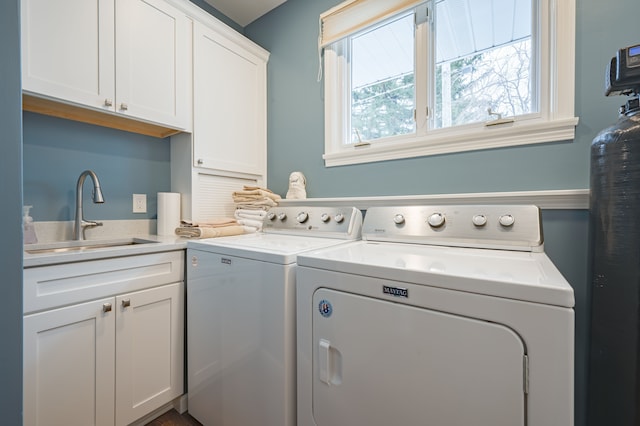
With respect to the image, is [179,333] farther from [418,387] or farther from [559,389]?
[559,389]

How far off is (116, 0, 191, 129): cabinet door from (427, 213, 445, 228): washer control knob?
5.19 ft

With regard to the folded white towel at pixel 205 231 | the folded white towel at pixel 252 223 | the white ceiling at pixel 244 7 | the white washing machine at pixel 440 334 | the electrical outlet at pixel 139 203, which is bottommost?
the white washing machine at pixel 440 334

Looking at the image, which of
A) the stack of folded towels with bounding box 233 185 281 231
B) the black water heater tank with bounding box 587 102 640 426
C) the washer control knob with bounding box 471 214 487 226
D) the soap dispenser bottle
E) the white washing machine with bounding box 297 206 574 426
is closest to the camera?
the white washing machine with bounding box 297 206 574 426

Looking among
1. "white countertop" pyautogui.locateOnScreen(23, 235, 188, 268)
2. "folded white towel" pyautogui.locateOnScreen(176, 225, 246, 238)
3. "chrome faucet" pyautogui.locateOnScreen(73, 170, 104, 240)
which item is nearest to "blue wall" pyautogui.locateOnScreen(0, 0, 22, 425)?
"white countertop" pyautogui.locateOnScreen(23, 235, 188, 268)

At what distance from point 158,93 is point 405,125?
4.97 ft

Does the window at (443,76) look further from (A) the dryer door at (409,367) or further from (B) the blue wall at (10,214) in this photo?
(B) the blue wall at (10,214)

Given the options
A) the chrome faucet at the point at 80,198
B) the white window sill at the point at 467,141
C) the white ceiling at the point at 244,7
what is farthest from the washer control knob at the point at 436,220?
the white ceiling at the point at 244,7

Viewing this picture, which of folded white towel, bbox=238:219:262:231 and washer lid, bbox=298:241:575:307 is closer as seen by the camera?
washer lid, bbox=298:241:575:307

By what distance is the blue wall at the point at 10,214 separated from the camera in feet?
2.06

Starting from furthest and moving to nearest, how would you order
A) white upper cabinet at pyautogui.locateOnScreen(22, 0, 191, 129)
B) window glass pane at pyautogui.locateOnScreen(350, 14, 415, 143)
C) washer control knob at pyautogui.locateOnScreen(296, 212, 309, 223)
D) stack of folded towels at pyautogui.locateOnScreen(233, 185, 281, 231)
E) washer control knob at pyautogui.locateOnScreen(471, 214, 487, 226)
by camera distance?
stack of folded towels at pyautogui.locateOnScreen(233, 185, 281, 231) → window glass pane at pyautogui.locateOnScreen(350, 14, 415, 143) → washer control knob at pyautogui.locateOnScreen(296, 212, 309, 223) → white upper cabinet at pyautogui.locateOnScreen(22, 0, 191, 129) → washer control knob at pyautogui.locateOnScreen(471, 214, 487, 226)

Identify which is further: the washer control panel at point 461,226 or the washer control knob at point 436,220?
the washer control knob at point 436,220

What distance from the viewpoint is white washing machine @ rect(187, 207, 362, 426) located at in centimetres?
101

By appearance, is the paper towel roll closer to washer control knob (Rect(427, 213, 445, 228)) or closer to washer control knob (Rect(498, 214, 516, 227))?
washer control knob (Rect(427, 213, 445, 228))

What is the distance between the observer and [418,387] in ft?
2.43
